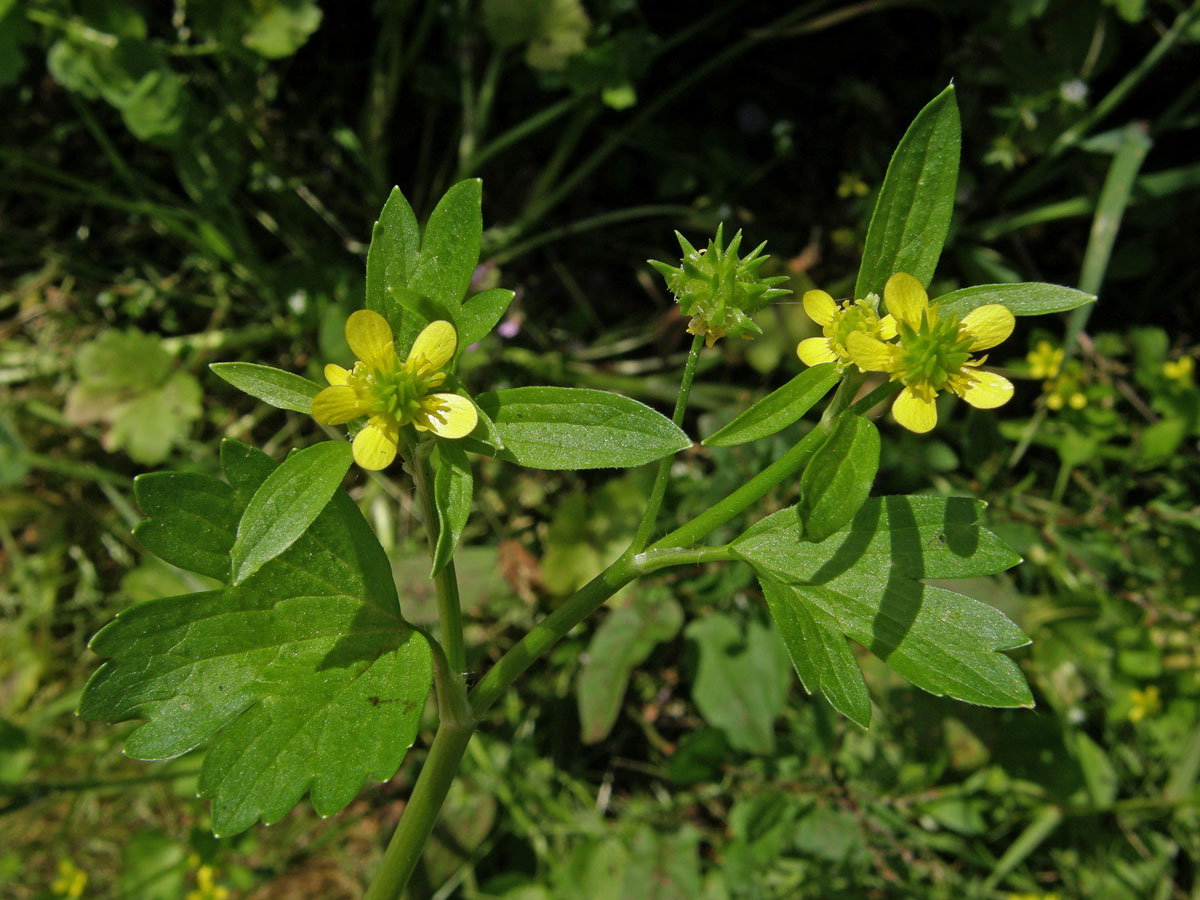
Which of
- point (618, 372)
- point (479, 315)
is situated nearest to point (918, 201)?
point (479, 315)

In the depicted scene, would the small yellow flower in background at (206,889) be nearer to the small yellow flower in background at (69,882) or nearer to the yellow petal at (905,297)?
the small yellow flower in background at (69,882)

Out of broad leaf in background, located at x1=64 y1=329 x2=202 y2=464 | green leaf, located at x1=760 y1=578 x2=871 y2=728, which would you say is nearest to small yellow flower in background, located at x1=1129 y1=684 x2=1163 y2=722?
green leaf, located at x1=760 y1=578 x2=871 y2=728

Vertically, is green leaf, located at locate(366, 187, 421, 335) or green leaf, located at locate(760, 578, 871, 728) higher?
green leaf, located at locate(366, 187, 421, 335)

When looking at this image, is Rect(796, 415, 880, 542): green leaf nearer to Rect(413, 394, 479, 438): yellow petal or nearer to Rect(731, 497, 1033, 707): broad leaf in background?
Rect(731, 497, 1033, 707): broad leaf in background

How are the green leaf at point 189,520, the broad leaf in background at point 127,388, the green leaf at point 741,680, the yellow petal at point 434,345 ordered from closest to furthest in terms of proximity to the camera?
the yellow petal at point 434,345, the green leaf at point 189,520, the green leaf at point 741,680, the broad leaf in background at point 127,388

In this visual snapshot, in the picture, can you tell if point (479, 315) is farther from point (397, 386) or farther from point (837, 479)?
point (837, 479)

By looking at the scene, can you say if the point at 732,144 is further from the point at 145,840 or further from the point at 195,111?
the point at 145,840

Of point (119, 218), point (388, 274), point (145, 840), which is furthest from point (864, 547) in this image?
point (119, 218)

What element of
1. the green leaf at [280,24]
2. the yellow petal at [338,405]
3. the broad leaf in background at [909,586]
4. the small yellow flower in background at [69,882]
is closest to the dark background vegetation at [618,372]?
the green leaf at [280,24]
